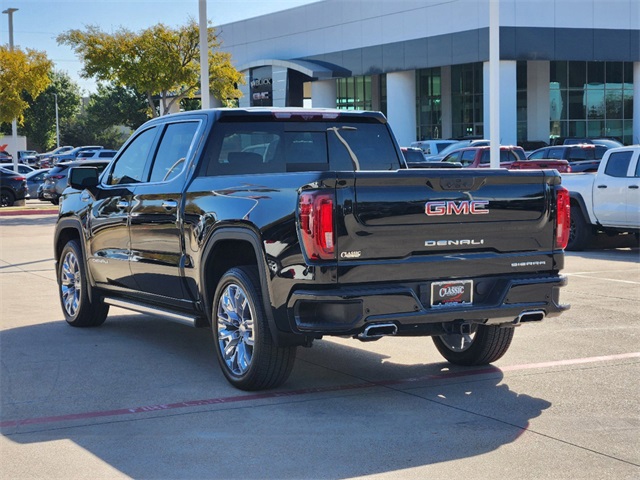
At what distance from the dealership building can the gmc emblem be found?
1767 inches

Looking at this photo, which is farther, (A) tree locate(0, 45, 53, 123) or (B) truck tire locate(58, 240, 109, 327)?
(A) tree locate(0, 45, 53, 123)

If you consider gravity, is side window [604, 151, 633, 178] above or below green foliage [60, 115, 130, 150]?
below

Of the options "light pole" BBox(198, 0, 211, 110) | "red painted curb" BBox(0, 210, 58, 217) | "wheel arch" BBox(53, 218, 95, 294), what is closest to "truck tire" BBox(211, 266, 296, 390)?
"wheel arch" BBox(53, 218, 95, 294)

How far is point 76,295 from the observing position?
10047 millimetres

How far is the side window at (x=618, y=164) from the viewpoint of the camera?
17.1m

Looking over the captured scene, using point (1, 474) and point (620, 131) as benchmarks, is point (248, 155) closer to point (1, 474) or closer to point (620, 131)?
point (1, 474)

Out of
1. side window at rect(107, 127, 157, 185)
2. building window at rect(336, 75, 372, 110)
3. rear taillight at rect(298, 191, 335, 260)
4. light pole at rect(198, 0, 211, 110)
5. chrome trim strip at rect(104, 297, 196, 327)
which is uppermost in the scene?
building window at rect(336, 75, 372, 110)

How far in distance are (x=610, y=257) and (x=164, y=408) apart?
456 inches

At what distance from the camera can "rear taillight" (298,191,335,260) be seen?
20.2 feet

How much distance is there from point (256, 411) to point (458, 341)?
2116 millimetres

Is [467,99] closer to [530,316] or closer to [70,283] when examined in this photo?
[70,283]

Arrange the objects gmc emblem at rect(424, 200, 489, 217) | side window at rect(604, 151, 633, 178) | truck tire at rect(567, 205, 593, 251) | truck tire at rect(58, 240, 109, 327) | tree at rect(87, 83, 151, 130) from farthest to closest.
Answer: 1. tree at rect(87, 83, 151, 130)
2. truck tire at rect(567, 205, 593, 251)
3. side window at rect(604, 151, 633, 178)
4. truck tire at rect(58, 240, 109, 327)
5. gmc emblem at rect(424, 200, 489, 217)

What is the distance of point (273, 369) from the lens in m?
6.85

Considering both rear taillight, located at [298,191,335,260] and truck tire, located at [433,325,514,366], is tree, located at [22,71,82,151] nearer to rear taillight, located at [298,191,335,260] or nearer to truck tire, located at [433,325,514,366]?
truck tire, located at [433,325,514,366]
